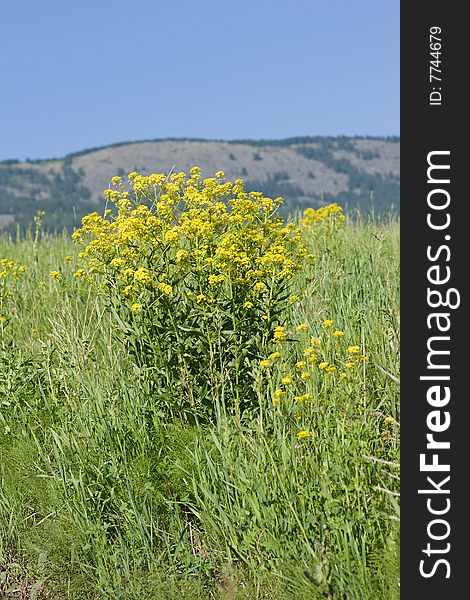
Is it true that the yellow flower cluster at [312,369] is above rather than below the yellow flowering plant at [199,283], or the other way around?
below

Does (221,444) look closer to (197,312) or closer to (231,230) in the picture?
(197,312)

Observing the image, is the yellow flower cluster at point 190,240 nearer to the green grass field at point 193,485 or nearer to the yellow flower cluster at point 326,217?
the green grass field at point 193,485

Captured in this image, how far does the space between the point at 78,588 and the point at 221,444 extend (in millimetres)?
875

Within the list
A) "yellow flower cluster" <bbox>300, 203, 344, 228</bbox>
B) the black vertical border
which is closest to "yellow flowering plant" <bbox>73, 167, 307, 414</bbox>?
the black vertical border

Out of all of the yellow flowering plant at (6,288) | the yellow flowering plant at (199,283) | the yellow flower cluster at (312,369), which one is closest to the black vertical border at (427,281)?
the yellow flower cluster at (312,369)

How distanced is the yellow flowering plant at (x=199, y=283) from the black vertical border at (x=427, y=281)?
3.71 ft

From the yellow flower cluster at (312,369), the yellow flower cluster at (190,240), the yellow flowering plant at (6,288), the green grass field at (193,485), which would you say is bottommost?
the green grass field at (193,485)

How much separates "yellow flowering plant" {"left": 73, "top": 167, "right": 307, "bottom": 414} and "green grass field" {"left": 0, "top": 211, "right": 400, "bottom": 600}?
0.52ft

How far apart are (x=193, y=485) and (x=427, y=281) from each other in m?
1.39

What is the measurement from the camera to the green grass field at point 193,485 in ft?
9.77

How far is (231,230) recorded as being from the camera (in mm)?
4020

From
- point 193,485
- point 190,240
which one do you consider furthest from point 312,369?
point 190,240

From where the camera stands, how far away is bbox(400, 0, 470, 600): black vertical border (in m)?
2.59

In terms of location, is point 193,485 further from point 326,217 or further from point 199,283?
point 326,217
